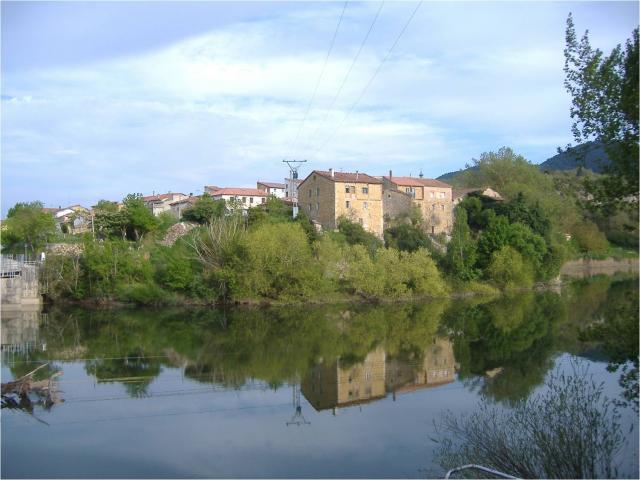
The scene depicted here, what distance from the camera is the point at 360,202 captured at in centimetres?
5638

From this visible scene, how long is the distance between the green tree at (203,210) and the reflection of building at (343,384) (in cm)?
3168

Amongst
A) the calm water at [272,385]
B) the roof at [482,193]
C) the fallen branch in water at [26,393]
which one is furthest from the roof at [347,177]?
the fallen branch in water at [26,393]

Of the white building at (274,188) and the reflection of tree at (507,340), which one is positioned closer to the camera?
the reflection of tree at (507,340)

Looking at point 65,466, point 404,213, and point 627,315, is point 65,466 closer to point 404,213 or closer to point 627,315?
point 627,315

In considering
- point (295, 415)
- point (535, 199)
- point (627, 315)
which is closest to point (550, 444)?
point (627, 315)

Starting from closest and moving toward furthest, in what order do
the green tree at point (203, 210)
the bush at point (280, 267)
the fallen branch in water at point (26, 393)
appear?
the fallen branch in water at point (26, 393) < the bush at point (280, 267) < the green tree at point (203, 210)

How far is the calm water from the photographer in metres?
14.5

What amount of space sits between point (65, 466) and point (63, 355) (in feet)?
47.2

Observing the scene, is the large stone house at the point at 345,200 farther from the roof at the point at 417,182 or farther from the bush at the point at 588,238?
the bush at the point at 588,238

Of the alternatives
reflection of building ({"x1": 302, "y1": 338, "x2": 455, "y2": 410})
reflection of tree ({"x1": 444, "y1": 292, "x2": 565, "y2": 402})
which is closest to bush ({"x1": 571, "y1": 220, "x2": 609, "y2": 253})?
reflection of tree ({"x1": 444, "y1": 292, "x2": 565, "y2": 402})

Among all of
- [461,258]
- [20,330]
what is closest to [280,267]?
[461,258]

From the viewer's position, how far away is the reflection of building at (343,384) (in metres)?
19.7

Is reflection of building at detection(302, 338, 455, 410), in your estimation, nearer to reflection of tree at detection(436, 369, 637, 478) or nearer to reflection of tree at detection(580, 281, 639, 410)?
reflection of tree at detection(436, 369, 637, 478)

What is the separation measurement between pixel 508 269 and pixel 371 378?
31.1 m
